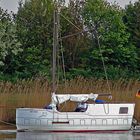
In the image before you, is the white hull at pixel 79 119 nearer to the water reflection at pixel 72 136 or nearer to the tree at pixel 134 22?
the water reflection at pixel 72 136

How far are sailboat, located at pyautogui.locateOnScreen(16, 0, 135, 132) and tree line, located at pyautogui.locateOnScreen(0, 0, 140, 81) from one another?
1691cm

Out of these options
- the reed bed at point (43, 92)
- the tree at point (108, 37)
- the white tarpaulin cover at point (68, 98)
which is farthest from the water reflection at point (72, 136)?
the tree at point (108, 37)

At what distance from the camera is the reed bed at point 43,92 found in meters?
38.7

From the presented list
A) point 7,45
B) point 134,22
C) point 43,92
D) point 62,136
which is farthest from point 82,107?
point 134,22

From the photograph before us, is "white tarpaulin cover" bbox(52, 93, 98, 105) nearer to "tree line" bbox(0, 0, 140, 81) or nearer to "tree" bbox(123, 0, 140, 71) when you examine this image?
"tree line" bbox(0, 0, 140, 81)

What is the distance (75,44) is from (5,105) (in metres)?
20.2

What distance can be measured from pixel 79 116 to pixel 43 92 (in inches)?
123

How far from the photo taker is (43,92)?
38.8 metres

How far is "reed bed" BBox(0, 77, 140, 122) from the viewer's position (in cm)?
3866

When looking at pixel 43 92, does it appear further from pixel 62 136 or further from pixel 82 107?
pixel 62 136

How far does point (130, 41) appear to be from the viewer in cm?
6031

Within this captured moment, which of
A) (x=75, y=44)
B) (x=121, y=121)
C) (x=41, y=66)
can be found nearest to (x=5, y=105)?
(x=121, y=121)

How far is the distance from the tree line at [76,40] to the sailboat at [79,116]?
16913mm

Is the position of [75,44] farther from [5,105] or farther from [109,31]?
[5,105]
